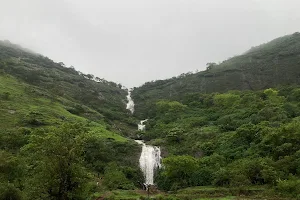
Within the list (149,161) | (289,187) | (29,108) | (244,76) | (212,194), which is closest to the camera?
(289,187)

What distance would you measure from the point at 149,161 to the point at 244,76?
79.9m

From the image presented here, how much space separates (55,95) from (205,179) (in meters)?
72.5

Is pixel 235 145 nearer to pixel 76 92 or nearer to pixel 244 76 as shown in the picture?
pixel 244 76

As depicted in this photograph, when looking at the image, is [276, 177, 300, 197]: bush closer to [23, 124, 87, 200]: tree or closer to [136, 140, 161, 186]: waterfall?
[23, 124, 87, 200]: tree

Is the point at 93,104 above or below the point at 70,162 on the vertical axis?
above

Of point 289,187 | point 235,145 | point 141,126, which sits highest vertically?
point 141,126

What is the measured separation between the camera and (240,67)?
469 ft

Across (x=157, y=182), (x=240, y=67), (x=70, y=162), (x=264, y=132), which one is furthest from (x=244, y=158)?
(x=240, y=67)

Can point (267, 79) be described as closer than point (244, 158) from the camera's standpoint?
No

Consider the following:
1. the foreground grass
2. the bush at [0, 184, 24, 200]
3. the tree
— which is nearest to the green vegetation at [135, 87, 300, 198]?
the foreground grass

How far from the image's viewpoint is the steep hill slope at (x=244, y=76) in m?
126

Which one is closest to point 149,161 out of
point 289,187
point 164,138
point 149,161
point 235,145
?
point 149,161

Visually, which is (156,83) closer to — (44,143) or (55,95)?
(55,95)

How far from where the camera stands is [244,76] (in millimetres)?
134125
